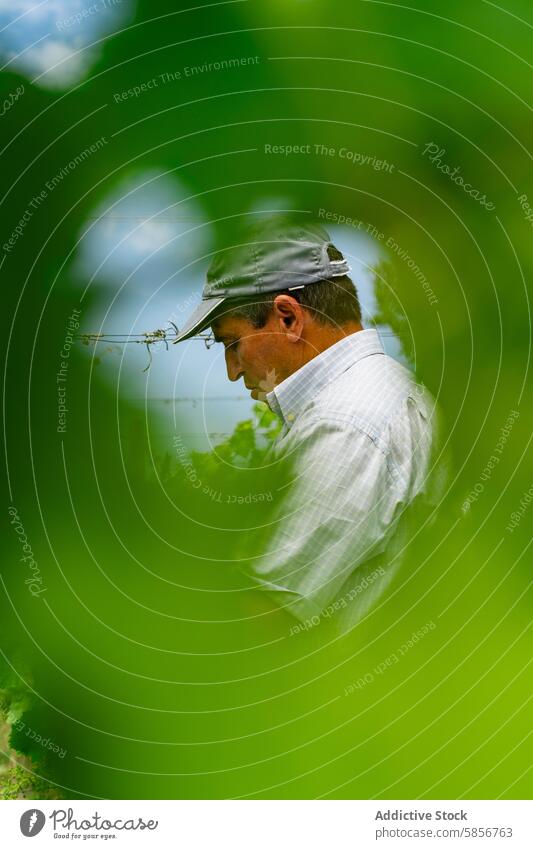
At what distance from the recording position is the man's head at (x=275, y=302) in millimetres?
1405

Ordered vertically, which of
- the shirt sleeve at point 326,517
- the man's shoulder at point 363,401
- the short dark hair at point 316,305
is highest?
the short dark hair at point 316,305

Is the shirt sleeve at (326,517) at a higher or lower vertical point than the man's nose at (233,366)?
lower

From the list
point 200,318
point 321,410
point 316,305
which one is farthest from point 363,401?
point 200,318

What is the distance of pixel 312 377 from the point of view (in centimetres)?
138

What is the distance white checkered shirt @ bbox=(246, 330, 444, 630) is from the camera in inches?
53.9

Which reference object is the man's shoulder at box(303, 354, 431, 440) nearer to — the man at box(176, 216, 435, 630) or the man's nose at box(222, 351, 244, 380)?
the man at box(176, 216, 435, 630)

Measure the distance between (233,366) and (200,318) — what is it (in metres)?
0.10

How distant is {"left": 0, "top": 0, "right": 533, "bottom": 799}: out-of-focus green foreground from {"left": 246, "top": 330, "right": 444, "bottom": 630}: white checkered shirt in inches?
2.6

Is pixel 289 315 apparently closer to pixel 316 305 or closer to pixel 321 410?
pixel 316 305

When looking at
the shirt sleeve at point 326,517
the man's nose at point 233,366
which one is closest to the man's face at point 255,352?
the man's nose at point 233,366

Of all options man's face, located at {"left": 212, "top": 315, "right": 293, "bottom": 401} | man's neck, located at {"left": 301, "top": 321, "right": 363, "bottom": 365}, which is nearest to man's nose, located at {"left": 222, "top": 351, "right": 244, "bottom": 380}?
man's face, located at {"left": 212, "top": 315, "right": 293, "bottom": 401}

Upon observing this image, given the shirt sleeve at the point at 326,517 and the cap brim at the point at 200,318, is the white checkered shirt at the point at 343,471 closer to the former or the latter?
the shirt sleeve at the point at 326,517

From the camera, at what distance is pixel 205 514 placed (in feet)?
4.84
